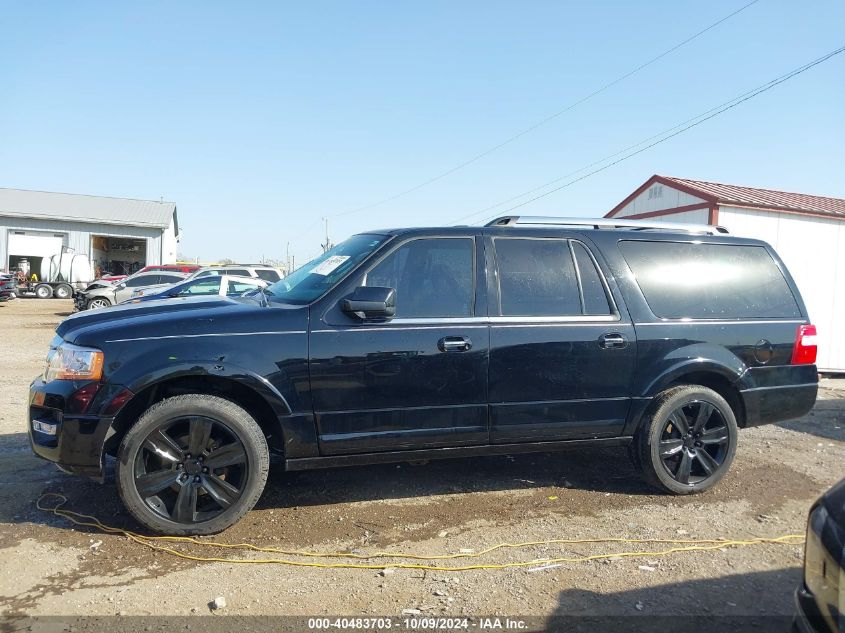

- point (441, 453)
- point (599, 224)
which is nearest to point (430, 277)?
point (441, 453)

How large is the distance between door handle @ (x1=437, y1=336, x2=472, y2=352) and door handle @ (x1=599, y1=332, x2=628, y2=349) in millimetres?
985

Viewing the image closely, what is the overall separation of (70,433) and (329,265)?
75.9 inches

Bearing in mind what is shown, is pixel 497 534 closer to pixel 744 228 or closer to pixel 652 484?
pixel 652 484

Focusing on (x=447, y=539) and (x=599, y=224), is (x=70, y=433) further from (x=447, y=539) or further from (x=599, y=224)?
(x=599, y=224)

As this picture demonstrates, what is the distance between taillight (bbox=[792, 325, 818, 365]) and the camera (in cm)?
478

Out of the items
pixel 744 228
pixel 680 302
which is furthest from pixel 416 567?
pixel 744 228

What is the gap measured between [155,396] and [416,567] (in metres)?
1.91

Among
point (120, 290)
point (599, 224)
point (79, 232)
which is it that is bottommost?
point (120, 290)

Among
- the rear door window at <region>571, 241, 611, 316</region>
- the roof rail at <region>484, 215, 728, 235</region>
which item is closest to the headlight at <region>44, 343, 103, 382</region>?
the roof rail at <region>484, 215, 728, 235</region>

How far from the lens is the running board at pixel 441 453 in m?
3.96

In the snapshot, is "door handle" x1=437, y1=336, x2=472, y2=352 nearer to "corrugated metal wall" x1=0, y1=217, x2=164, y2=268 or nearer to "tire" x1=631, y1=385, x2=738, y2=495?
"tire" x1=631, y1=385, x2=738, y2=495

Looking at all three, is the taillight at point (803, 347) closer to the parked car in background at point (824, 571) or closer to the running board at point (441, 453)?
the running board at point (441, 453)

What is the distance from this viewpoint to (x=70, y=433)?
3.62 m

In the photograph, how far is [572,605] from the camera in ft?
10.2
